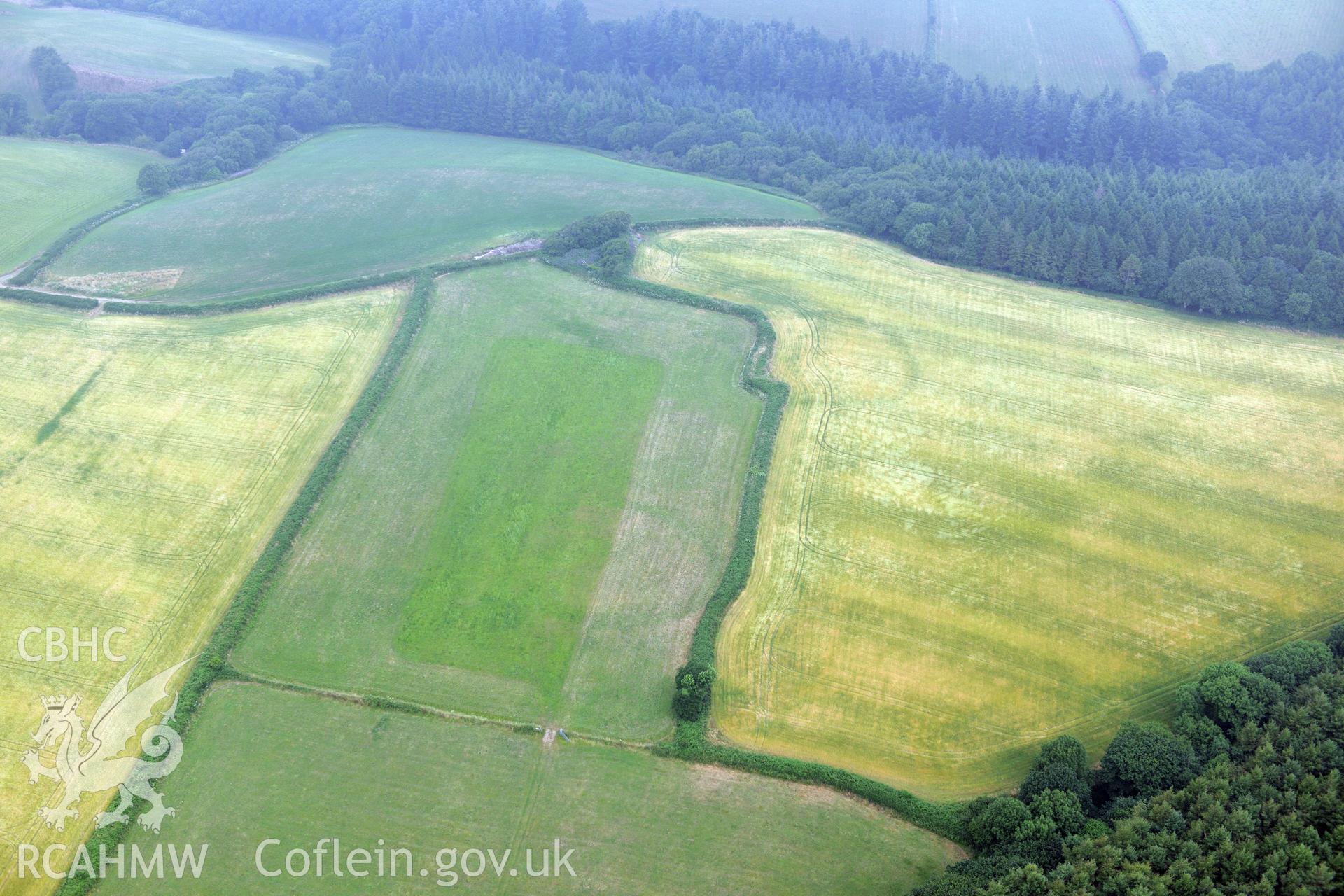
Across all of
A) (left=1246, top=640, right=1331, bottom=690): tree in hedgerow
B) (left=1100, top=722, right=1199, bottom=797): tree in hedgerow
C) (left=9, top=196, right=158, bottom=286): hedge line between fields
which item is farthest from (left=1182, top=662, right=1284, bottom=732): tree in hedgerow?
(left=9, top=196, right=158, bottom=286): hedge line between fields

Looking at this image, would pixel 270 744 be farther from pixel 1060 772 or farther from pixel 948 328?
pixel 948 328

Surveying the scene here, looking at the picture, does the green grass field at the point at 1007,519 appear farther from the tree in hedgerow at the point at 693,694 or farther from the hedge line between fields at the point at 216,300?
the hedge line between fields at the point at 216,300

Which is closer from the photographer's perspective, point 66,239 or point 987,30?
point 66,239

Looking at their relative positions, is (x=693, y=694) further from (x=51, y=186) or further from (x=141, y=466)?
(x=51, y=186)

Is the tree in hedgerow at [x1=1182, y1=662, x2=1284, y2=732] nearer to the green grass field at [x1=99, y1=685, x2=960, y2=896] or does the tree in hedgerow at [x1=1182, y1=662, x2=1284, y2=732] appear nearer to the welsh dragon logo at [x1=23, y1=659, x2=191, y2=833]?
the green grass field at [x1=99, y1=685, x2=960, y2=896]

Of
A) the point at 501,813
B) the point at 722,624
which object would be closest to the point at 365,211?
the point at 722,624

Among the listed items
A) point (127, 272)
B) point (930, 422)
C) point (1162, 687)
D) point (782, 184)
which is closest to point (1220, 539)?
point (1162, 687)
